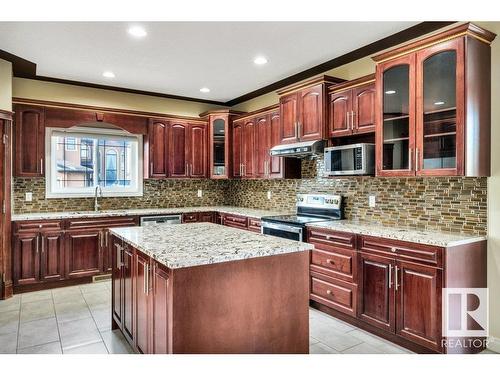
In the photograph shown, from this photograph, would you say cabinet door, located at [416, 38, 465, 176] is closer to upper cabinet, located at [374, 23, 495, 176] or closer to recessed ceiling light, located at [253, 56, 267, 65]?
upper cabinet, located at [374, 23, 495, 176]

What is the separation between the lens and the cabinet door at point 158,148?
554 cm

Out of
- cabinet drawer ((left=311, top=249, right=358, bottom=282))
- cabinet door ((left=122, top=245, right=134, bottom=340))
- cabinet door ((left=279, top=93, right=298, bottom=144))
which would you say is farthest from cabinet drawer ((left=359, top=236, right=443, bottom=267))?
cabinet door ((left=122, top=245, right=134, bottom=340))

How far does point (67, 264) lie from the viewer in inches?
180

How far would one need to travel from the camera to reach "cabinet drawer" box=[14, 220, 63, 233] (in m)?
4.28

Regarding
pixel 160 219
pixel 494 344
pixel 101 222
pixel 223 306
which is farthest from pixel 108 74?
pixel 494 344

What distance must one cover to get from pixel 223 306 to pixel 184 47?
9.09 ft

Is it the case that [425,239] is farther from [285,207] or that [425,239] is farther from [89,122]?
[89,122]

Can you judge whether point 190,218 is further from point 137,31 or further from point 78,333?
point 137,31

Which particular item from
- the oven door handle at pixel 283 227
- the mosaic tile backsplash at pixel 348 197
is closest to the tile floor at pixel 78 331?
the oven door handle at pixel 283 227

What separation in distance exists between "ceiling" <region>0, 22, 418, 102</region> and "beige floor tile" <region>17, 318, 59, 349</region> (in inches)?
109

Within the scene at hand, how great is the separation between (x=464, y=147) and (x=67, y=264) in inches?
181

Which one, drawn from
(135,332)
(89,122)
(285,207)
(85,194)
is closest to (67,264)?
(85,194)

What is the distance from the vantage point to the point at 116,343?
2924 mm

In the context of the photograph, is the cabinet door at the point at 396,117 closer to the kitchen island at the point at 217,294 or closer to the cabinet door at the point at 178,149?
the kitchen island at the point at 217,294
